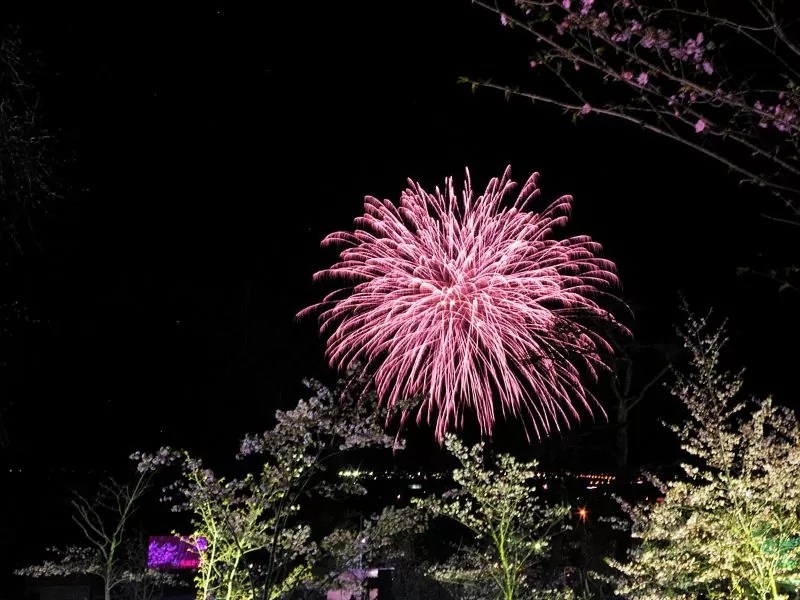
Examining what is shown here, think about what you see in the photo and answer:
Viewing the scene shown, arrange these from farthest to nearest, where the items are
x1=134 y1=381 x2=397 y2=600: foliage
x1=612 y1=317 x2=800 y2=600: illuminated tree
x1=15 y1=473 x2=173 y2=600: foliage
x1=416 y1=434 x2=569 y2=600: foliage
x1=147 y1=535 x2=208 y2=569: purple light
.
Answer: x1=147 y1=535 x2=208 y2=569: purple light → x1=15 y1=473 x2=173 y2=600: foliage → x1=416 y1=434 x2=569 y2=600: foliage → x1=612 y1=317 x2=800 y2=600: illuminated tree → x1=134 y1=381 x2=397 y2=600: foliage

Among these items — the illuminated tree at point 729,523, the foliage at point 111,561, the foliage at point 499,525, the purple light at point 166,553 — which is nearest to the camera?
the illuminated tree at point 729,523

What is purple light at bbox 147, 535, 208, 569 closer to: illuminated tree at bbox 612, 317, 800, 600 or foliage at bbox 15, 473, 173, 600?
foliage at bbox 15, 473, 173, 600

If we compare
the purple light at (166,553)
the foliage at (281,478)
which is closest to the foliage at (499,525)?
the foliage at (281,478)

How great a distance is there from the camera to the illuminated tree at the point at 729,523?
42.3 feet

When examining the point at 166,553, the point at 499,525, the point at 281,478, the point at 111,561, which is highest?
the point at 499,525

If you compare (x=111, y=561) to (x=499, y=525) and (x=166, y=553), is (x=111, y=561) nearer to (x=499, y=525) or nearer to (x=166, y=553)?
(x=166, y=553)

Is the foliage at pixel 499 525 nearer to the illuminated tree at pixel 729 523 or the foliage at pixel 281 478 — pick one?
the illuminated tree at pixel 729 523

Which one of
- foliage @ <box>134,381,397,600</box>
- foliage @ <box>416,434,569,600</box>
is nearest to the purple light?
foliage @ <box>416,434,569,600</box>

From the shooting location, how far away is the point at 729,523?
527 inches

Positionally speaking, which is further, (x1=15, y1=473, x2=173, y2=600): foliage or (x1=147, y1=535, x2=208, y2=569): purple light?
(x1=147, y1=535, x2=208, y2=569): purple light

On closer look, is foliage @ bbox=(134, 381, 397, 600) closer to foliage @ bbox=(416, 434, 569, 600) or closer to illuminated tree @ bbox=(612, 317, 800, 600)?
foliage @ bbox=(416, 434, 569, 600)

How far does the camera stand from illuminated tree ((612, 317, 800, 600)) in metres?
12.9

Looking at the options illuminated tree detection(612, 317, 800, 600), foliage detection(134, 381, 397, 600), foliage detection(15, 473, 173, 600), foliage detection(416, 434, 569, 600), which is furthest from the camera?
foliage detection(15, 473, 173, 600)

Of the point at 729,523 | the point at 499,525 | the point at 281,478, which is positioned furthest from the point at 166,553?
the point at 729,523
